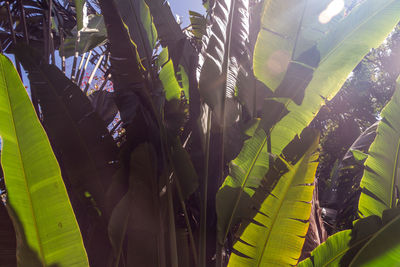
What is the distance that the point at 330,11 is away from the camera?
1.29 meters

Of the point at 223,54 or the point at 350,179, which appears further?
the point at 350,179

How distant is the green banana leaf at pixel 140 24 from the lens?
1.61 m

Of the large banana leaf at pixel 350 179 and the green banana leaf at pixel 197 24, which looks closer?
the green banana leaf at pixel 197 24

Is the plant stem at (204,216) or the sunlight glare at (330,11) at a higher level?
the sunlight glare at (330,11)

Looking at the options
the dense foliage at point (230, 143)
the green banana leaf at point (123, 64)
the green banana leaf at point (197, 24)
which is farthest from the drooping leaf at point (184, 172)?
the green banana leaf at point (197, 24)

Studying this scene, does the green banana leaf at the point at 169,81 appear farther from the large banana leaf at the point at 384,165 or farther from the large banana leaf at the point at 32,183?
the large banana leaf at the point at 384,165

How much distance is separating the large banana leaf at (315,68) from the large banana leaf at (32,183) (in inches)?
24.2

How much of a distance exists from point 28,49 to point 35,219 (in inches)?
36.8

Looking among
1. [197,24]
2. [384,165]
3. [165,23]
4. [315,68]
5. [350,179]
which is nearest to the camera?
[315,68]

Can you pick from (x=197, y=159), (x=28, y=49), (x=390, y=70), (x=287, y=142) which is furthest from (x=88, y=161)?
(x=390, y=70)

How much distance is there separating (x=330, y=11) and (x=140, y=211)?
1.16 m

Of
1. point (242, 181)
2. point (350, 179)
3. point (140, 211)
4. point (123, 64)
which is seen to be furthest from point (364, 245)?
point (350, 179)

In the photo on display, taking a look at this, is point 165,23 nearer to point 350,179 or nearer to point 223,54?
point 223,54

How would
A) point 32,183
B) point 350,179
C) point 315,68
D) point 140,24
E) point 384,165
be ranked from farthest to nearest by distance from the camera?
point 350,179 < point 140,24 < point 384,165 < point 315,68 < point 32,183
